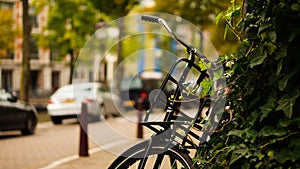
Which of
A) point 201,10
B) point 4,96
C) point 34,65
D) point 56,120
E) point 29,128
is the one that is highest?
point 201,10

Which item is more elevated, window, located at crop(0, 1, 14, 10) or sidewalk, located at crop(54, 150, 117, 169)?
window, located at crop(0, 1, 14, 10)

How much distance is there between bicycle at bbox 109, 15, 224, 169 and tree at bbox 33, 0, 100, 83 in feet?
90.2

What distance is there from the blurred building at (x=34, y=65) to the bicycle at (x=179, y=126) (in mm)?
56424

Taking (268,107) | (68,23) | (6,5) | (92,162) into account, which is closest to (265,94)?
(268,107)

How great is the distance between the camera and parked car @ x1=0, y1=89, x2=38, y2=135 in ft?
46.5

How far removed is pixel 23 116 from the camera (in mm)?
15141

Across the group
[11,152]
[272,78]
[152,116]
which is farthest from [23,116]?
[272,78]

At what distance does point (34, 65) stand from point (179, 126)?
205 ft

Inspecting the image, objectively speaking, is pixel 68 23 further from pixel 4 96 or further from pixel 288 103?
pixel 288 103

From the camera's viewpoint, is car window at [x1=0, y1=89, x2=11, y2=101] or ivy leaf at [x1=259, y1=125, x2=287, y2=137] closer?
ivy leaf at [x1=259, y1=125, x2=287, y2=137]

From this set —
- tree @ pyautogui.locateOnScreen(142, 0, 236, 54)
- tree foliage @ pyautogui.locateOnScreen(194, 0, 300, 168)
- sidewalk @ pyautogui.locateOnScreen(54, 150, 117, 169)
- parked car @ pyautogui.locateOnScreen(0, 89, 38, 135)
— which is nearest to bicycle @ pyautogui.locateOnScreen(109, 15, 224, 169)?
tree foliage @ pyautogui.locateOnScreen(194, 0, 300, 168)

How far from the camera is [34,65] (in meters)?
64.1

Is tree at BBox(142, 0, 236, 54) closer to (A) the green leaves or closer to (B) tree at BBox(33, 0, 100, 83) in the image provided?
(B) tree at BBox(33, 0, 100, 83)

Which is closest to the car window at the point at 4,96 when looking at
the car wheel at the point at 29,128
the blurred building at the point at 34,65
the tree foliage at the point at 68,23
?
the car wheel at the point at 29,128
